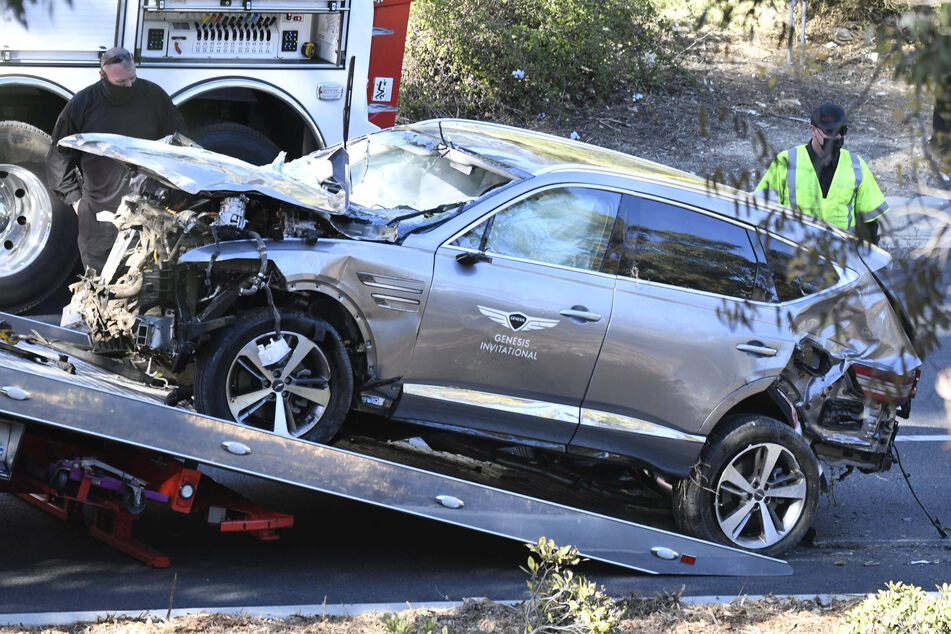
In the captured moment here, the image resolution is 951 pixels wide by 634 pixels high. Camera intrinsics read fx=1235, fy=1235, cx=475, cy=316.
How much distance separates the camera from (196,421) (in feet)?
17.0

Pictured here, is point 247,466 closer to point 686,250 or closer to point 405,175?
point 405,175

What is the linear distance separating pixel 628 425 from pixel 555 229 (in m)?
1.06

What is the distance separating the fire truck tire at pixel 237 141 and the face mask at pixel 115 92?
1.19 metres

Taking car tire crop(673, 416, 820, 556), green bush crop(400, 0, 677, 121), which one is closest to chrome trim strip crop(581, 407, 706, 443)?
car tire crop(673, 416, 820, 556)

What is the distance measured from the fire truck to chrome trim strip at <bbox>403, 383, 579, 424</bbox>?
4155 millimetres

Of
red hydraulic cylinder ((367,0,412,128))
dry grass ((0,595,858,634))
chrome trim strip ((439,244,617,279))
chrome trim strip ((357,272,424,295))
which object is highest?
red hydraulic cylinder ((367,0,412,128))

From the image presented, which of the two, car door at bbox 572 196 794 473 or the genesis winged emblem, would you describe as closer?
the genesis winged emblem

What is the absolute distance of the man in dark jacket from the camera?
841 cm

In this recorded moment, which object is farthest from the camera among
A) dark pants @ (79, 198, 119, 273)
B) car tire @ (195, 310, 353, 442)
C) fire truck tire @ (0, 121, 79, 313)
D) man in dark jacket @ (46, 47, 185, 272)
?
fire truck tire @ (0, 121, 79, 313)

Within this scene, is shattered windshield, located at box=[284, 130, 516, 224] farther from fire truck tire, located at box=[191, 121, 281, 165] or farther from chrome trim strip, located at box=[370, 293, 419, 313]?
fire truck tire, located at box=[191, 121, 281, 165]

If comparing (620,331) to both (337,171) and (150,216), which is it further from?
(150,216)

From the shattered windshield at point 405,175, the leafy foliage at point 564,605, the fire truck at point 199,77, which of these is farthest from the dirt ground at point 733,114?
the leafy foliage at point 564,605

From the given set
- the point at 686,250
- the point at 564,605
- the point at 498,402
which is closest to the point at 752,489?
the point at 686,250

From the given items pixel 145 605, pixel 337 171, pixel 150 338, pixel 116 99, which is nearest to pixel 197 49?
pixel 116 99
